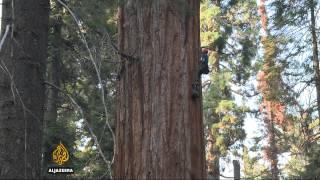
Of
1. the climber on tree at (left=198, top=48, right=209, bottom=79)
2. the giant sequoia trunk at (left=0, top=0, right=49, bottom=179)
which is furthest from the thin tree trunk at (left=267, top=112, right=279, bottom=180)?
the climber on tree at (left=198, top=48, right=209, bottom=79)

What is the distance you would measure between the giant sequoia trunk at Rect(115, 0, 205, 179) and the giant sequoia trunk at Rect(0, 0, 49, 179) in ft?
3.82

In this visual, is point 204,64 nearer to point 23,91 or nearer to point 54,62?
point 23,91

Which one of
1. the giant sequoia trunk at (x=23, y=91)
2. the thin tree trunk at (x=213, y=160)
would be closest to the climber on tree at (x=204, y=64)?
the giant sequoia trunk at (x=23, y=91)

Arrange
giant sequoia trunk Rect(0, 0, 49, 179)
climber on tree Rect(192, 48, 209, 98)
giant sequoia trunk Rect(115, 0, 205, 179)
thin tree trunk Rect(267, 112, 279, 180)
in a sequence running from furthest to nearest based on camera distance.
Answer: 1. thin tree trunk Rect(267, 112, 279, 180)
2. giant sequoia trunk Rect(0, 0, 49, 179)
3. climber on tree Rect(192, 48, 209, 98)
4. giant sequoia trunk Rect(115, 0, 205, 179)

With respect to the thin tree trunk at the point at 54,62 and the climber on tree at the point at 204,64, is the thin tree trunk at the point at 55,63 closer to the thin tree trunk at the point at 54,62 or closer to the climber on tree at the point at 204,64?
the thin tree trunk at the point at 54,62

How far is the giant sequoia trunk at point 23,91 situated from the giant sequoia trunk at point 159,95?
3.82 feet

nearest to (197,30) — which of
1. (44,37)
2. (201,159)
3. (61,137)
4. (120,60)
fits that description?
(120,60)

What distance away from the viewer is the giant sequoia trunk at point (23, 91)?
484 cm

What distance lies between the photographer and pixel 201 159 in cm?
395

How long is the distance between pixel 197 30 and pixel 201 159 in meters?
1.03

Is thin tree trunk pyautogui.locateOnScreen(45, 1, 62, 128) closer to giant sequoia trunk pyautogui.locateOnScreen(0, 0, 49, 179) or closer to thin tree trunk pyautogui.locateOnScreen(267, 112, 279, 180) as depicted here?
giant sequoia trunk pyautogui.locateOnScreen(0, 0, 49, 179)

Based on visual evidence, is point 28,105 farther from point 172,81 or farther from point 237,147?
point 237,147

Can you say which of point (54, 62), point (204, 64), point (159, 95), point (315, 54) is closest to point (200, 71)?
point (204, 64)

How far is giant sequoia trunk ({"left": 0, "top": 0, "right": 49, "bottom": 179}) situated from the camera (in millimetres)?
4840
